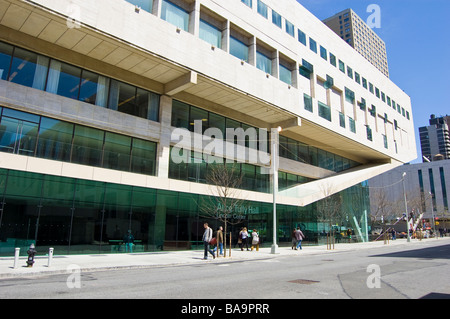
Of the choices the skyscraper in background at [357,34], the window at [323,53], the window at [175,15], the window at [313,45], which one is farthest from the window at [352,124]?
the skyscraper in background at [357,34]

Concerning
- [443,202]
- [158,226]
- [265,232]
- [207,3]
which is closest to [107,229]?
[158,226]

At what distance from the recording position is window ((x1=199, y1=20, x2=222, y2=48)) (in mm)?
25513

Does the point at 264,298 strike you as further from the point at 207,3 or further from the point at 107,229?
the point at 207,3

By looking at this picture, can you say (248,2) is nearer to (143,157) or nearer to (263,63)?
(263,63)

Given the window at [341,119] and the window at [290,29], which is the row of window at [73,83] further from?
the window at [341,119]

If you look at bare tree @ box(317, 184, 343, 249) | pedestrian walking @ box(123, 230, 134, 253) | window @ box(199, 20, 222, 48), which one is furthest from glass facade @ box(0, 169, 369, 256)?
window @ box(199, 20, 222, 48)

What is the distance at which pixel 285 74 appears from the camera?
32500mm

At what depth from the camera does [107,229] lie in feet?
65.8

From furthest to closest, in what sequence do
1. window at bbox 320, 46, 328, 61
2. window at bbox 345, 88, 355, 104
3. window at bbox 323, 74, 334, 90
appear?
window at bbox 345, 88, 355, 104 < window at bbox 320, 46, 328, 61 < window at bbox 323, 74, 334, 90

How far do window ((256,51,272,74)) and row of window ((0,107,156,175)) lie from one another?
40.8ft

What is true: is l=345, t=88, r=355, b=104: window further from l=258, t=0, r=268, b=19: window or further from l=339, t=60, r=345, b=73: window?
l=258, t=0, r=268, b=19: window

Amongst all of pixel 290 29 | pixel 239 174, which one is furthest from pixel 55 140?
pixel 290 29

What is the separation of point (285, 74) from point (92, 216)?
72.0 feet

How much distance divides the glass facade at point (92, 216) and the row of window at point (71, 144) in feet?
5.27
